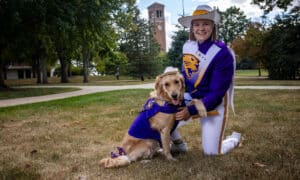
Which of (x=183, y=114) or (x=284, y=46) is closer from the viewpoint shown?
(x=183, y=114)

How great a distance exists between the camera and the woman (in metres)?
4.00

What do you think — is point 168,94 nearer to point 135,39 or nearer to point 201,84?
point 201,84

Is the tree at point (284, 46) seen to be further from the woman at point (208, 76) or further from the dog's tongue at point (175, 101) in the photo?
the dog's tongue at point (175, 101)

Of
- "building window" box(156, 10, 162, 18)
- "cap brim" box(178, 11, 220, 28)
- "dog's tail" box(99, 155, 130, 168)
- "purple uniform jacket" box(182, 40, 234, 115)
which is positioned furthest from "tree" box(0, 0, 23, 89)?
"building window" box(156, 10, 162, 18)

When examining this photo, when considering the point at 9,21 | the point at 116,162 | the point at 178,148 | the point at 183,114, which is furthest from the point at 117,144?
the point at 9,21

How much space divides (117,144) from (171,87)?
208 centimetres

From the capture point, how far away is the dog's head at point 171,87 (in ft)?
12.4

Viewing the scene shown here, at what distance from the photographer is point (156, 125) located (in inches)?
159

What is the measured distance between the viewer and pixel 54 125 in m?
7.46

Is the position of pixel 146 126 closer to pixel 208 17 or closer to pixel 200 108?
pixel 200 108

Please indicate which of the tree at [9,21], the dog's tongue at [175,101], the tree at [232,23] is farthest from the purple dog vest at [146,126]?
the tree at [232,23]

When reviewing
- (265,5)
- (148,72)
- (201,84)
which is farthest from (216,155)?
(148,72)

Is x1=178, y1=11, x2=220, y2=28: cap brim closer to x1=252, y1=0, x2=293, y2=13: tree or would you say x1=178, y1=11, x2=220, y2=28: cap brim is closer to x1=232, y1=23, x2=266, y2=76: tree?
x1=252, y1=0, x2=293, y2=13: tree

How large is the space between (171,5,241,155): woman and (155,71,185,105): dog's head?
0.23 meters
